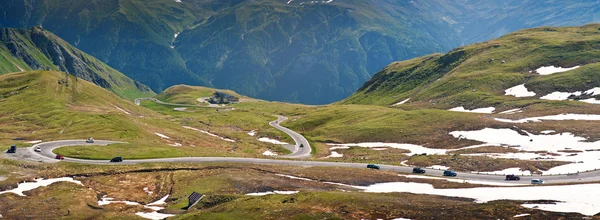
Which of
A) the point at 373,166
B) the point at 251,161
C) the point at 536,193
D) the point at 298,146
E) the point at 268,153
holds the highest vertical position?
the point at 298,146

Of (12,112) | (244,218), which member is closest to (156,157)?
(244,218)

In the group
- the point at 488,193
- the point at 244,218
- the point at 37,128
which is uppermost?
the point at 37,128

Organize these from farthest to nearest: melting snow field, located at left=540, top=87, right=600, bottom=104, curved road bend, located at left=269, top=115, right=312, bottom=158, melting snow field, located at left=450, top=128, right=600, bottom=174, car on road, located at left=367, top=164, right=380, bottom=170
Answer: melting snow field, located at left=540, top=87, right=600, bottom=104 → curved road bend, located at left=269, top=115, right=312, bottom=158 → car on road, located at left=367, top=164, right=380, bottom=170 → melting snow field, located at left=450, top=128, right=600, bottom=174

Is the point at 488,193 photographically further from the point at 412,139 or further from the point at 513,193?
the point at 412,139

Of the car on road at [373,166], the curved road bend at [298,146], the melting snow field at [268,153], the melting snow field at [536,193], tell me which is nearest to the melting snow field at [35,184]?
the melting snow field at [536,193]

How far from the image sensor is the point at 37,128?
478 ft

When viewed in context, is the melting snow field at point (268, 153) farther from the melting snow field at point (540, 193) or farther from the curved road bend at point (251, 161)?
the melting snow field at point (540, 193)

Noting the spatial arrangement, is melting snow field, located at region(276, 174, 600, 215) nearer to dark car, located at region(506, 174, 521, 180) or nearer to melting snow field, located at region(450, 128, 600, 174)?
dark car, located at region(506, 174, 521, 180)

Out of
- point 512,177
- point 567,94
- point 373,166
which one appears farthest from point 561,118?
point 373,166

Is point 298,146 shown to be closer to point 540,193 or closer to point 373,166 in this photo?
point 373,166

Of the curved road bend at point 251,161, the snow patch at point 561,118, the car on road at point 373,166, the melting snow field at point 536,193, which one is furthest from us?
the snow patch at point 561,118

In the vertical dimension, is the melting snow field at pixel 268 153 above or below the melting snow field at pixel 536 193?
above

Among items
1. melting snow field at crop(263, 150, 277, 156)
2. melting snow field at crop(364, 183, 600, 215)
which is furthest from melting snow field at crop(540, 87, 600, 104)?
melting snow field at crop(364, 183, 600, 215)

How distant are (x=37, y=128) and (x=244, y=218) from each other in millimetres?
110859
